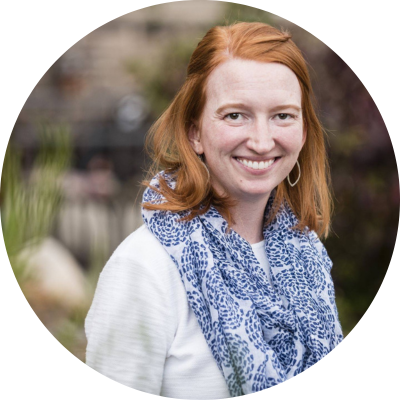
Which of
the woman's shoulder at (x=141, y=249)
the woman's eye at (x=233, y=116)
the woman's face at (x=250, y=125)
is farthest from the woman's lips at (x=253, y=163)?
the woman's shoulder at (x=141, y=249)

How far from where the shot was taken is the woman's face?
142 centimetres

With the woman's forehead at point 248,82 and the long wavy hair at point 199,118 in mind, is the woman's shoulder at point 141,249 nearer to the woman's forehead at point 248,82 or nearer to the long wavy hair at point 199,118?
the long wavy hair at point 199,118

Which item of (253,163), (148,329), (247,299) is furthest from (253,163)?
(148,329)

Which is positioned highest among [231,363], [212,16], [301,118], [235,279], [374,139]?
[212,16]

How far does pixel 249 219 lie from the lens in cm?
161

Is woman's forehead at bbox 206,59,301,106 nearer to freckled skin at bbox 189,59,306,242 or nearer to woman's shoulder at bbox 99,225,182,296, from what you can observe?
freckled skin at bbox 189,59,306,242

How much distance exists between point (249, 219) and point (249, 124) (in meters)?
0.33

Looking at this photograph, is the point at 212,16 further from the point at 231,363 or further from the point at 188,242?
the point at 231,363

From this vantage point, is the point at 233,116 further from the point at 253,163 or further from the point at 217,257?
the point at 217,257

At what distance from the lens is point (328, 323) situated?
64.9 inches

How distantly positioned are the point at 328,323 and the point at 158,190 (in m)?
0.69

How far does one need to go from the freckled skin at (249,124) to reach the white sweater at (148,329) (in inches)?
11.8

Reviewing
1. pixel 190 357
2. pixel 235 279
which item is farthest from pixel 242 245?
pixel 190 357

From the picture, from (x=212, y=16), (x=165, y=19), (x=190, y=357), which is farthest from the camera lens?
(x=165, y=19)
